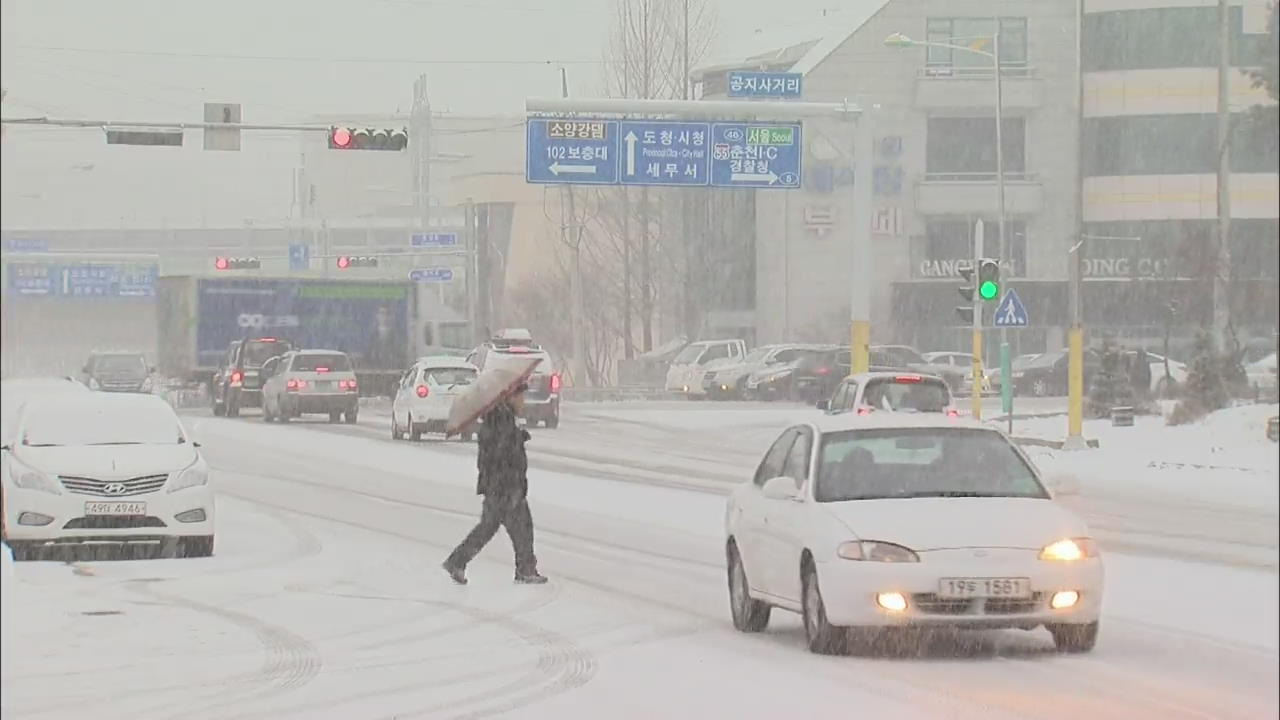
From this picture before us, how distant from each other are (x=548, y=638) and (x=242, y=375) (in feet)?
106

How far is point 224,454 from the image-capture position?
1270 inches

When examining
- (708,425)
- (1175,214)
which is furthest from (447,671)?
(1175,214)

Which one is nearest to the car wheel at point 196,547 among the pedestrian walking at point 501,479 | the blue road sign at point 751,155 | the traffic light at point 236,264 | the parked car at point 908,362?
the pedestrian walking at point 501,479

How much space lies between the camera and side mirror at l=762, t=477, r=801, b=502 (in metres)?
11.5

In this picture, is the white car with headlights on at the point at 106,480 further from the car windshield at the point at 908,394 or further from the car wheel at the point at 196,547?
the car windshield at the point at 908,394

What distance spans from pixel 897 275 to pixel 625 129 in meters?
25.7

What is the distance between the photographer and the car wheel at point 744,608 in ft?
40.6

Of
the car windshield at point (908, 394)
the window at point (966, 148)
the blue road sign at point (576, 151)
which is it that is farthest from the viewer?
the window at point (966, 148)

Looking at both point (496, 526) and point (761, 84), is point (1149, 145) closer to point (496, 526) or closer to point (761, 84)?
point (761, 84)

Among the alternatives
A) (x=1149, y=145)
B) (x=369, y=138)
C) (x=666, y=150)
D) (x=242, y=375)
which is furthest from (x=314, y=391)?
(x=1149, y=145)

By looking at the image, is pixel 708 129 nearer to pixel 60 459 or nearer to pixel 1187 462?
pixel 1187 462

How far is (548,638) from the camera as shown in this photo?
12.3 metres

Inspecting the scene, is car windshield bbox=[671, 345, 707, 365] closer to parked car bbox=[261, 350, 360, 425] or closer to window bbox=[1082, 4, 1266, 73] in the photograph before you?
window bbox=[1082, 4, 1266, 73]

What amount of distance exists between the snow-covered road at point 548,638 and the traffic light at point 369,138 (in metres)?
5.54
